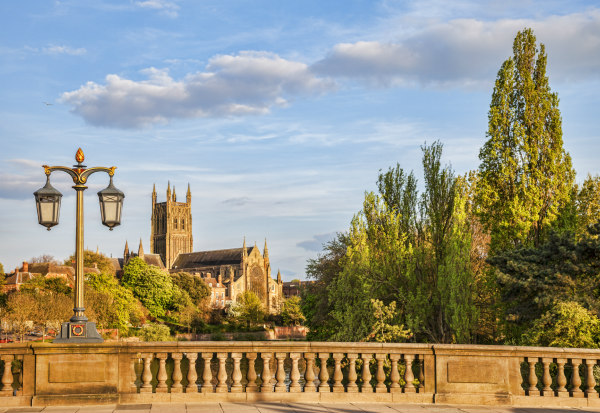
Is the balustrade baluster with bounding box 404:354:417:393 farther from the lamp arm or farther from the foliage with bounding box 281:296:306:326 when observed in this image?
the foliage with bounding box 281:296:306:326

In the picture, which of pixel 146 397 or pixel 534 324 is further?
pixel 534 324

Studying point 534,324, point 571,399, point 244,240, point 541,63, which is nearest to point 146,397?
point 571,399

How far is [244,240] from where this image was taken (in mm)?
173750

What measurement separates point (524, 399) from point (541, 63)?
2909 cm

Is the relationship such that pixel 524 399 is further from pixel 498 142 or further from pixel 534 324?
pixel 498 142

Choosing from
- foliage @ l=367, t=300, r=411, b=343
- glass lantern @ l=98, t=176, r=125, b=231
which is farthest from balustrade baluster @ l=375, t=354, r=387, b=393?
foliage @ l=367, t=300, r=411, b=343

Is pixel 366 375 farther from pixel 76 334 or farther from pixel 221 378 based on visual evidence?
pixel 76 334

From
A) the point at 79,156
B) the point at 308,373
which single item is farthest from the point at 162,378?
the point at 79,156

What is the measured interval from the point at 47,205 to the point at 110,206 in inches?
44.6

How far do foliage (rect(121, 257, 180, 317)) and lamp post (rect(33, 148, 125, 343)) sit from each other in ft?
287

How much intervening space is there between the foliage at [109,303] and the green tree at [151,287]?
12456mm

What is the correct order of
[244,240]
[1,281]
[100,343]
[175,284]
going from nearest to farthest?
1. [100,343]
2. [1,281]
3. [175,284]
4. [244,240]

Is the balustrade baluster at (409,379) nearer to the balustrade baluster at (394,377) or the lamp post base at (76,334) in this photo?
the balustrade baluster at (394,377)

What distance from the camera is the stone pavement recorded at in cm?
1132
